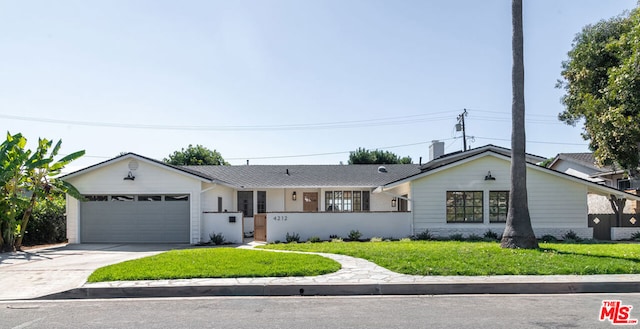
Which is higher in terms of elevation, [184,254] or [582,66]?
[582,66]

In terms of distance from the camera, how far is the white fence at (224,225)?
20.8m

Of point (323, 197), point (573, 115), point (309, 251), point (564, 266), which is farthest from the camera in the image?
point (323, 197)

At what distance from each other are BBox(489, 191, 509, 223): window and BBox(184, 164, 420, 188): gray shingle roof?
6423mm

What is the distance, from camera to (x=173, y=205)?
20891 mm

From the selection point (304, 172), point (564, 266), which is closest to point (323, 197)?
point (304, 172)

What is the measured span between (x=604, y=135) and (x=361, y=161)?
3342 cm

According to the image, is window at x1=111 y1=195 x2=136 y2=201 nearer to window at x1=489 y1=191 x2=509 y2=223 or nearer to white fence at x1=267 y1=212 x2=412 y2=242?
white fence at x1=267 y1=212 x2=412 y2=242

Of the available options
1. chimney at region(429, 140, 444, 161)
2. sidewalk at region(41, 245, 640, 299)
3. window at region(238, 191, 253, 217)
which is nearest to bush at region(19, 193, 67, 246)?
window at region(238, 191, 253, 217)

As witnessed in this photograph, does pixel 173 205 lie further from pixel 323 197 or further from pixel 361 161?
pixel 361 161

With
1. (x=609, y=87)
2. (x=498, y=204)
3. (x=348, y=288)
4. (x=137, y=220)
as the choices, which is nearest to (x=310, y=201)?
(x=137, y=220)

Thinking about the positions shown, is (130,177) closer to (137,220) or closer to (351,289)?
(137,220)

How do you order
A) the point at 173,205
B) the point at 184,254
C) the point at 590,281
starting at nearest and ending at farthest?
1. the point at 590,281
2. the point at 184,254
3. the point at 173,205

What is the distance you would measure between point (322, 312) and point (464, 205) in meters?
15.2

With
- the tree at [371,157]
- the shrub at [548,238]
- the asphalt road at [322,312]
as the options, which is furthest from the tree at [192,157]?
the asphalt road at [322,312]
